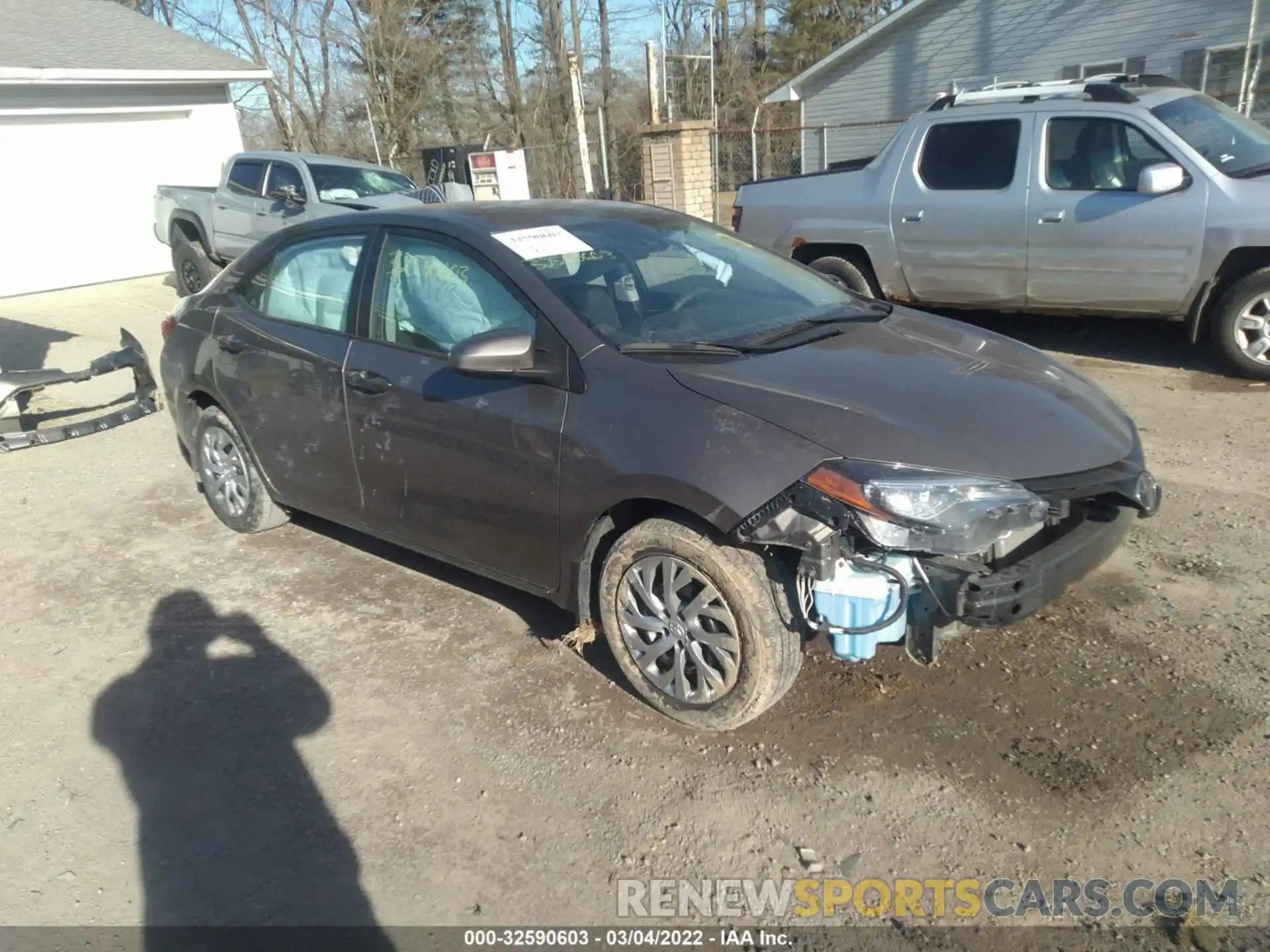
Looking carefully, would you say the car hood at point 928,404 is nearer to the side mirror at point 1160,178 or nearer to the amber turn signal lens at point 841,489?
the amber turn signal lens at point 841,489

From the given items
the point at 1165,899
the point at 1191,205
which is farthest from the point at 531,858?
the point at 1191,205

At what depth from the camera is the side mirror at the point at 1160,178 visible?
656 cm

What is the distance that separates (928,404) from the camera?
122 inches

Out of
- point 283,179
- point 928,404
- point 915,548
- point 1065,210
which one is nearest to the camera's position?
point 915,548

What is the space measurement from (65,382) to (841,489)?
22.0 feet

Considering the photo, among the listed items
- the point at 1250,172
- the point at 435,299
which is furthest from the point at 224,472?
the point at 1250,172

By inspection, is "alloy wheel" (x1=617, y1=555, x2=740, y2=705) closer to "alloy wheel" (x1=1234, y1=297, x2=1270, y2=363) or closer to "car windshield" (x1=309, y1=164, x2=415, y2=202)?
"alloy wheel" (x1=1234, y1=297, x2=1270, y2=363)

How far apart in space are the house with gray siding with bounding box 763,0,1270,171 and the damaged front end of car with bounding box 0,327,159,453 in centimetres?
1005

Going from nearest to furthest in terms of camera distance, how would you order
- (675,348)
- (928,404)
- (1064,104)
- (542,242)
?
1. (928,404)
2. (675,348)
3. (542,242)
4. (1064,104)

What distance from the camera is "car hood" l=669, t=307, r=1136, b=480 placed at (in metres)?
2.92

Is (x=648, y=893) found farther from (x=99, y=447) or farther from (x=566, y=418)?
(x=99, y=447)

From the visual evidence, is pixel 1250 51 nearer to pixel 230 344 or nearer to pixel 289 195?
pixel 289 195

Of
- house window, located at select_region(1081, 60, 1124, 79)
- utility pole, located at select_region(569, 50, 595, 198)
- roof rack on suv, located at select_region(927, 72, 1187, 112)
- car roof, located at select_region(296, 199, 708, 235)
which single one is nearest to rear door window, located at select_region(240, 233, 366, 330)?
car roof, located at select_region(296, 199, 708, 235)

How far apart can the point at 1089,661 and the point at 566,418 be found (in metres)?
2.08
